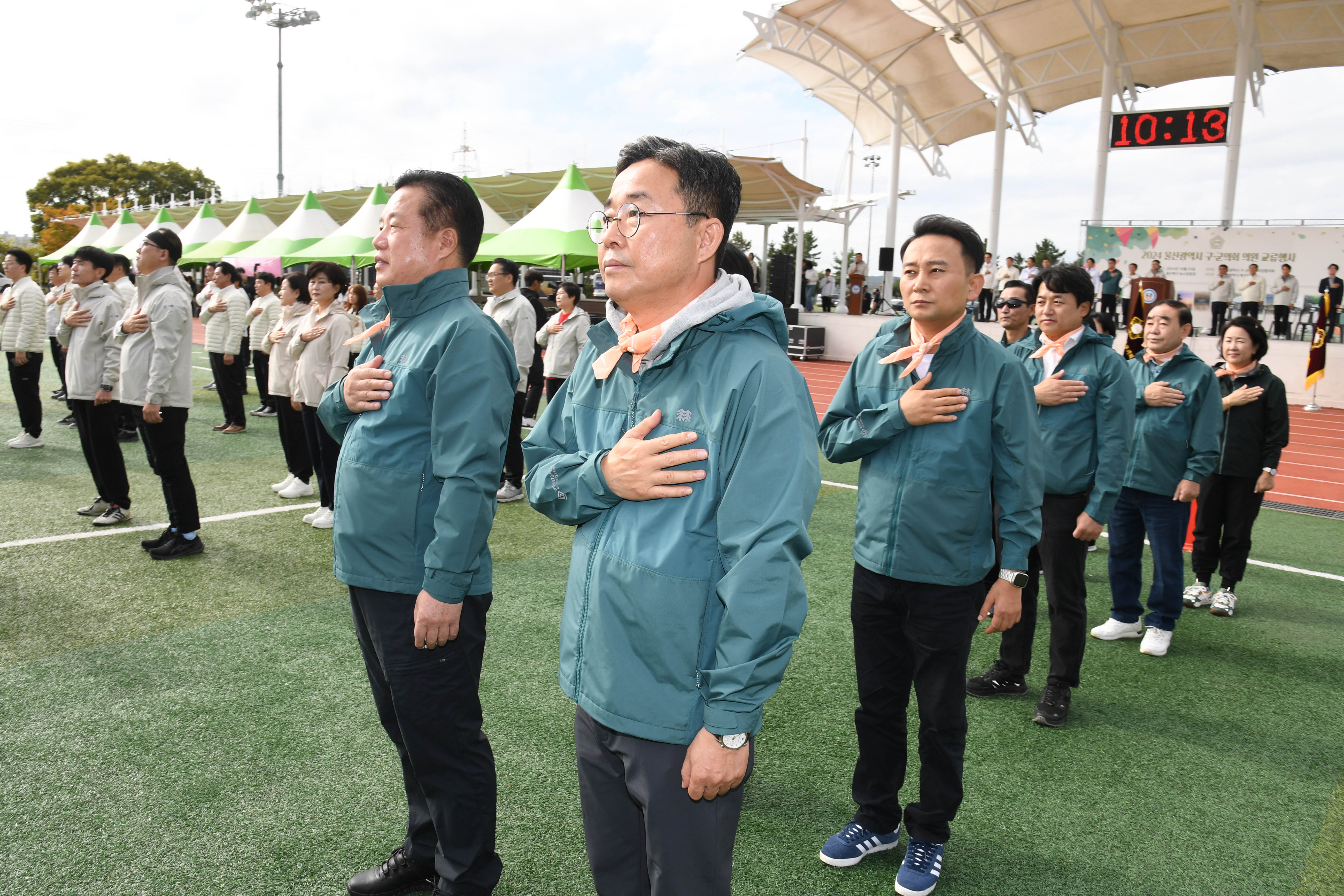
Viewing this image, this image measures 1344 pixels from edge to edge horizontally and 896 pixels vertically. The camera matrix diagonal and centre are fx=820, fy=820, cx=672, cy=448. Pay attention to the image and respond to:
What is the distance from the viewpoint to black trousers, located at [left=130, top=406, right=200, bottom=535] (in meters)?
5.22

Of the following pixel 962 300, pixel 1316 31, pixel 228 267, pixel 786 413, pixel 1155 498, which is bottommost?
pixel 1155 498

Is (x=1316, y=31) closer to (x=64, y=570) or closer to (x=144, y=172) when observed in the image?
(x=64, y=570)

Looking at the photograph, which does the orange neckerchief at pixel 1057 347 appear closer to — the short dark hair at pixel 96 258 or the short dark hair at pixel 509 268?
the short dark hair at pixel 509 268

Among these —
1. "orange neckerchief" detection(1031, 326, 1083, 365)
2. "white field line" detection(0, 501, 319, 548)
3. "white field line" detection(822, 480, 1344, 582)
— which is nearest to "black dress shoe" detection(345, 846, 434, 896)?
"orange neckerchief" detection(1031, 326, 1083, 365)

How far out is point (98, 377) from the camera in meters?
5.87

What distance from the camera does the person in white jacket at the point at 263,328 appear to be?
10297mm

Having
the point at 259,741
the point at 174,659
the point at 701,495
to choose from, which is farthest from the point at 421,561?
the point at 174,659

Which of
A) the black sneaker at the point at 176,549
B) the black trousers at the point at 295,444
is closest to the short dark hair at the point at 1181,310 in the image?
the black sneaker at the point at 176,549

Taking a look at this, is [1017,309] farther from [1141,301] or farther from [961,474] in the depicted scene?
[1141,301]

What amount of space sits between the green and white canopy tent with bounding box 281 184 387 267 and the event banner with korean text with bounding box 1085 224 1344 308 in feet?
54.7

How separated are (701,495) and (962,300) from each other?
153cm

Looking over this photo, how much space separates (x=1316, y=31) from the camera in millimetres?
19375

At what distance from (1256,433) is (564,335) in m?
5.79

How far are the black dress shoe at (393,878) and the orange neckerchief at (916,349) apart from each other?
2139mm
